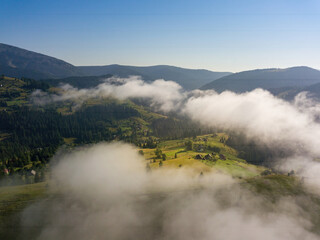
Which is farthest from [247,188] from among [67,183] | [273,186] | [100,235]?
[67,183]

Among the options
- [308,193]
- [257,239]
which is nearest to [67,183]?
[257,239]

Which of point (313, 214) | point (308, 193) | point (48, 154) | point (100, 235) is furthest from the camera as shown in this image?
point (48, 154)

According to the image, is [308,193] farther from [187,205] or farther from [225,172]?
[187,205]

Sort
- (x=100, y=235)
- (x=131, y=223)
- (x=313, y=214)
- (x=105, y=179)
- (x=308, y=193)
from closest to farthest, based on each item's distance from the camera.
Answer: (x=100, y=235) → (x=131, y=223) → (x=313, y=214) → (x=308, y=193) → (x=105, y=179)

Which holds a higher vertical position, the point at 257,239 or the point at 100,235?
the point at 100,235

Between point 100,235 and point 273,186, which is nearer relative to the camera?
point 100,235

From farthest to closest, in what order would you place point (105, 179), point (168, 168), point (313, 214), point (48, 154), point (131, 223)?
point (48, 154) < point (168, 168) < point (105, 179) < point (313, 214) < point (131, 223)

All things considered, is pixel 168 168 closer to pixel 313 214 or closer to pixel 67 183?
pixel 67 183

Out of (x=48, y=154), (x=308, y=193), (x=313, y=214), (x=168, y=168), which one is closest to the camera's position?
(x=313, y=214)

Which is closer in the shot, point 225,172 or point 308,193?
point 308,193
